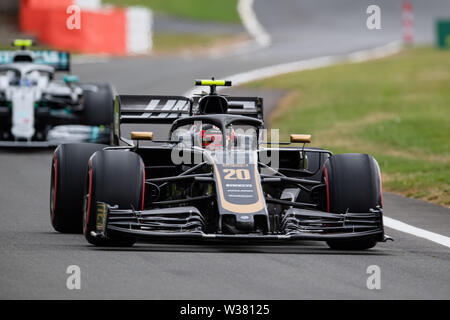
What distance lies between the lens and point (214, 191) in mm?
10430

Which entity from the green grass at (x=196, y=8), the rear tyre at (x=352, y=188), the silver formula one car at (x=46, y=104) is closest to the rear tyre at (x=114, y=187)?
the rear tyre at (x=352, y=188)

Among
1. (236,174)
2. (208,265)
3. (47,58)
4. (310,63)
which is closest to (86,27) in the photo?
(310,63)

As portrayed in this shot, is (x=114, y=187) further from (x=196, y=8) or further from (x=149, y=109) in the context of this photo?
(x=196, y=8)

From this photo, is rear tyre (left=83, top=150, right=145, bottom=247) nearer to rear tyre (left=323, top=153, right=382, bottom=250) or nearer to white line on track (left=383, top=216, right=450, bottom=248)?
rear tyre (left=323, top=153, right=382, bottom=250)

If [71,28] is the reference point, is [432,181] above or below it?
below

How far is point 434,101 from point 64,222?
20164 millimetres

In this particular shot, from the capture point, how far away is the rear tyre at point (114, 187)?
1031 cm

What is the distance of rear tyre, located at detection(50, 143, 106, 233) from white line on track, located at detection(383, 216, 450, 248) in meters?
3.32

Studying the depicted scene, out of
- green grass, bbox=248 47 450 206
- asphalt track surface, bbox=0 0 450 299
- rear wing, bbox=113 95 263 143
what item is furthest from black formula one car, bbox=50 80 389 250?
green grass, bbox=248 47 450 206

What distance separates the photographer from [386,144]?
22297 mm

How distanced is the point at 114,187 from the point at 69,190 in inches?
52.6

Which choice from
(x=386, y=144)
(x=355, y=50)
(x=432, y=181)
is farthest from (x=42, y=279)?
(x=355, y=50)

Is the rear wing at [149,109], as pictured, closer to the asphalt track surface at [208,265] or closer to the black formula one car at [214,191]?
the black formula one car at [214,191]

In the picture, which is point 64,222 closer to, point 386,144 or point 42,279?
point 42,279
